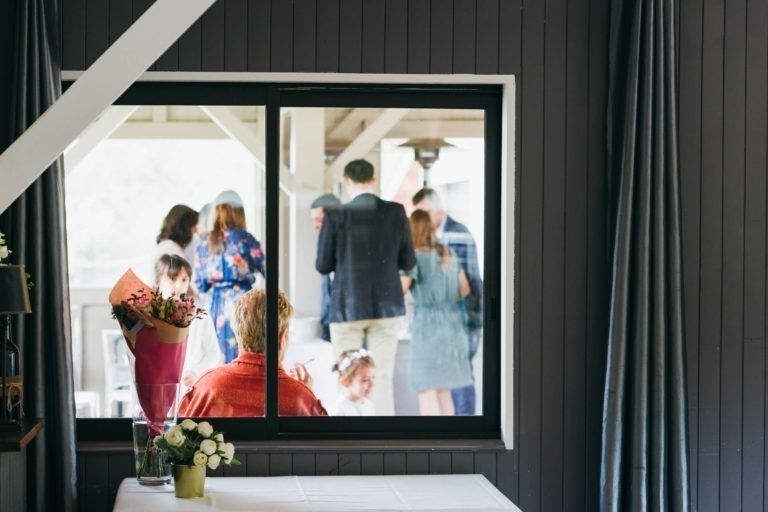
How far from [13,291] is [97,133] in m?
1.14

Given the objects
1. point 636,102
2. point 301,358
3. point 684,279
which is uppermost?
point 636,102

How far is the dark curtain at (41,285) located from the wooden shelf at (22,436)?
0.17 meters

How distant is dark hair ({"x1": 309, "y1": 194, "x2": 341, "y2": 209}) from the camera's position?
13.0 ft

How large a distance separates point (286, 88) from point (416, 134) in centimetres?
52

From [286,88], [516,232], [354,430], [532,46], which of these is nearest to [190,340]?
[354,430]

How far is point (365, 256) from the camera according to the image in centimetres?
399

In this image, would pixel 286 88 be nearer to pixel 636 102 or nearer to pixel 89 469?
pixel 636 102

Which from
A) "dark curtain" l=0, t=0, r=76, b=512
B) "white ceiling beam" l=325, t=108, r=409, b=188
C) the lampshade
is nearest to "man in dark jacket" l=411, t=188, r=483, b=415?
"white ceiling beam" l=325, t=108, r=409, b=188

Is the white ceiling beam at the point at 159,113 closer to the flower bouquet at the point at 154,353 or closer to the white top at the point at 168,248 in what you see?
the white top at the point at 168,248

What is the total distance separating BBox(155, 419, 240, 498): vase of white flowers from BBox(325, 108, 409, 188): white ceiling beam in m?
1.13

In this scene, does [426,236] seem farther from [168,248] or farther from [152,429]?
[152,429]

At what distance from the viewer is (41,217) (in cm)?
362

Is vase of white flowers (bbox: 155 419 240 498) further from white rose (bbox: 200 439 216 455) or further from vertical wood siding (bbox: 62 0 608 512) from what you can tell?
vertical wood siding (bbox: 62 0 608 512)

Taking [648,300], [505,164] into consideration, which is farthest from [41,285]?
[648,300]
